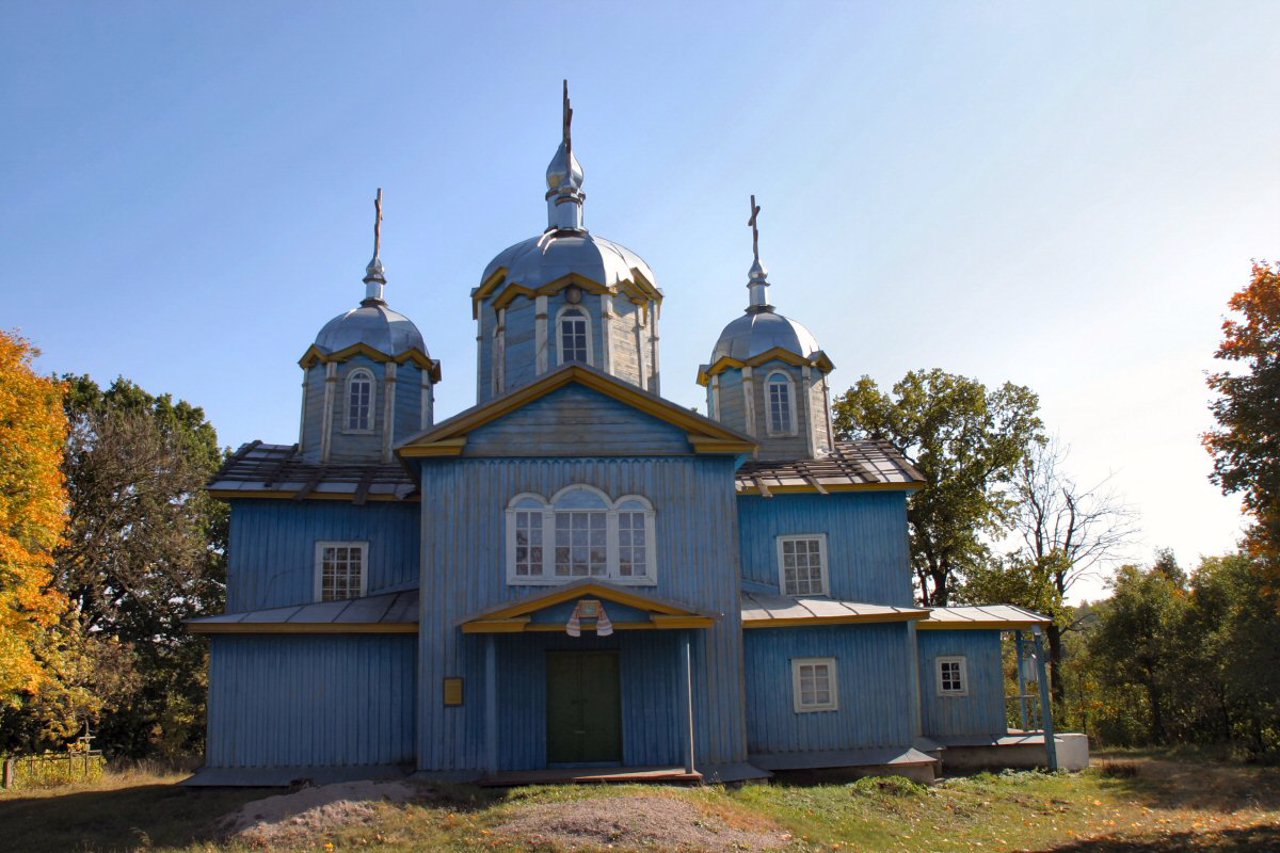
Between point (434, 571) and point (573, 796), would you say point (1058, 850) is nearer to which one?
point (573, 796)

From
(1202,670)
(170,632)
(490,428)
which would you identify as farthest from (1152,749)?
(170,632)

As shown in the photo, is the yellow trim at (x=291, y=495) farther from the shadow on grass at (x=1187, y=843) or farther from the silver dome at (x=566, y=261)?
the shadow on grass at (x=1187, y=843)

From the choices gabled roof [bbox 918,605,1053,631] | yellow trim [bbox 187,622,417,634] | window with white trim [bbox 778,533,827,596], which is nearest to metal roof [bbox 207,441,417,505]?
yellow trim [bbox 187,622,417,634]

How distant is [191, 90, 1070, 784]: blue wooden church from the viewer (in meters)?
15.7

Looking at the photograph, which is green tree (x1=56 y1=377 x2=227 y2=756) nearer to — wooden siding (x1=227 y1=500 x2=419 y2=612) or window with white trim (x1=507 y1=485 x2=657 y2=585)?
wooden siding (x1=227 y1=500 x2=419 y2=612)

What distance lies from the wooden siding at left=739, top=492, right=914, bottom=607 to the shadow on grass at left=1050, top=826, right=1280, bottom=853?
24.1ft

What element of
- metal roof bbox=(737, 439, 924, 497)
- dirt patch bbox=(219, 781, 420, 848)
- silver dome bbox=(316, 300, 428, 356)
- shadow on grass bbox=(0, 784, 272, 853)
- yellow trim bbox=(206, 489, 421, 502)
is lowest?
shadow on grass bbox=(0, 784, 272, 853)

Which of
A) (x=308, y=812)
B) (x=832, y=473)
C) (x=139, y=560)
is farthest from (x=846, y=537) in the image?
(x=139, y=560)

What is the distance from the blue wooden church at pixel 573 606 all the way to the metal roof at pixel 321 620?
0.22 feet

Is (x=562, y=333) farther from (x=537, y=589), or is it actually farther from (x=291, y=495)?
(x=291, y=495)

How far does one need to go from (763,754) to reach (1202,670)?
51.6ft

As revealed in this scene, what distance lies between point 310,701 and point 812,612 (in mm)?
8865

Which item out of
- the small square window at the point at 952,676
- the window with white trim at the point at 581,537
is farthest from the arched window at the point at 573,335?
the small square window at the point at 952,676

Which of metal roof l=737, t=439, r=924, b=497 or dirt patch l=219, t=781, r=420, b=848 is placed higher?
metal roof l=737, t=439, r=924, b=497
